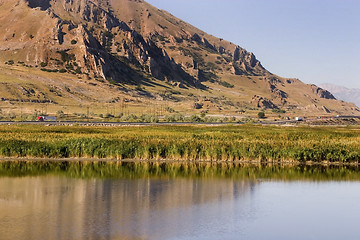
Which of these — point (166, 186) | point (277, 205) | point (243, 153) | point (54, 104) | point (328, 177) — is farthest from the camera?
point (54, 104)

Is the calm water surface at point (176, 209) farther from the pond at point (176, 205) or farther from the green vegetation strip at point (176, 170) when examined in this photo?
the green vegetation strip at point (176, 170)

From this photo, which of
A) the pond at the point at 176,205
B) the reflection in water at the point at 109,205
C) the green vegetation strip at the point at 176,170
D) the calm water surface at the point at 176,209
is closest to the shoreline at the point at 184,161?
the green vegetation strip at the point at 176,170

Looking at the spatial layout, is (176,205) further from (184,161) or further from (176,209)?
(184,161)

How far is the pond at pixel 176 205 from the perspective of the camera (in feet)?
78.0

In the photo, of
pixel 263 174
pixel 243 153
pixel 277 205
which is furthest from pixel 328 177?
pixel 277 205

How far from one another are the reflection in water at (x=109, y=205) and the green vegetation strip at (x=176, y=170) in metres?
2.58

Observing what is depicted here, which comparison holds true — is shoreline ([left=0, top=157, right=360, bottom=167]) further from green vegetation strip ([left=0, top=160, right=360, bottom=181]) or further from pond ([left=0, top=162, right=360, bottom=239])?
pond ([left=0, top=162, right=360, bottom=239])

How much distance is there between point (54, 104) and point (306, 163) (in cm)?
11548

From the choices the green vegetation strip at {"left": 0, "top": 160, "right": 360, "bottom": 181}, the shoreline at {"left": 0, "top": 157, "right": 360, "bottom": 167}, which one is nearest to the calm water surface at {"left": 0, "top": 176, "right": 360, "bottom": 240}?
the green vegetation strip at {"left": 0, "top": 160, "right": 360, "bottom": 181}

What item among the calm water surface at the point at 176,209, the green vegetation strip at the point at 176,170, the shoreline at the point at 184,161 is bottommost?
the calm water surface at the point at 176,209

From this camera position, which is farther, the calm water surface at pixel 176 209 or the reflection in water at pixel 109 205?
the calm water surface at pixel 176 209

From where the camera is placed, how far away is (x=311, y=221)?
90.4ft

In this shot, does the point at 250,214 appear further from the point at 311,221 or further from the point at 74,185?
the point at 74,185

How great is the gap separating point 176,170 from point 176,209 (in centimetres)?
1598
